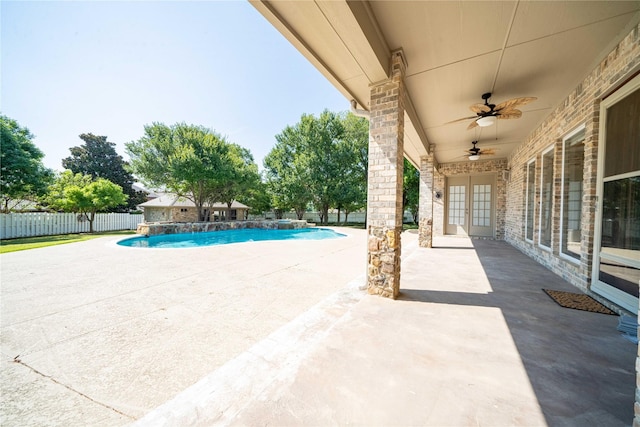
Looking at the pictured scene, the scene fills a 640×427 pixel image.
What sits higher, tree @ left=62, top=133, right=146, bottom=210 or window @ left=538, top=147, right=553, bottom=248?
tree @ left=62, top=133, right=146, bottom=210

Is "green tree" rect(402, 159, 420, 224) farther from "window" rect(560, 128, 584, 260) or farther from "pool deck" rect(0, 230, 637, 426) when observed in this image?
"pool deck" rect(0, 230, 637, 426)

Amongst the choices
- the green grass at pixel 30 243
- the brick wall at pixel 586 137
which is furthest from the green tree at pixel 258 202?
the brick wall at pixel 586 137

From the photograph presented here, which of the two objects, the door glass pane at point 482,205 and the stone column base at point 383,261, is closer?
the stone column base at point 383,261

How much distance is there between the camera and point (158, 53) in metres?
5.63

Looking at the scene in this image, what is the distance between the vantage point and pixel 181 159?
45.7 feet

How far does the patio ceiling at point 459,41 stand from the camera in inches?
87.7

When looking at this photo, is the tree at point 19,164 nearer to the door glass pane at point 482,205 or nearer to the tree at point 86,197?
the tree at point 86,197

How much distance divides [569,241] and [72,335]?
714 centimetres

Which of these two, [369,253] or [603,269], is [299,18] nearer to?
[369,253]

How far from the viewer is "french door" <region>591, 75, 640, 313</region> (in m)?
2.59

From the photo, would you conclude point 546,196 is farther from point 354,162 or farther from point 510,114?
point 354,162

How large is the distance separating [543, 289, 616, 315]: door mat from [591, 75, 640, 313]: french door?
0.56ft

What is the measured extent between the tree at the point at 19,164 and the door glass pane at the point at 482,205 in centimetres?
2064

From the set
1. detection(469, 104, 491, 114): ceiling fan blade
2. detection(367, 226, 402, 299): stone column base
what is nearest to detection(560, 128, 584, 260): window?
detection(469, 104, 491, 114): ceiling fan blade
